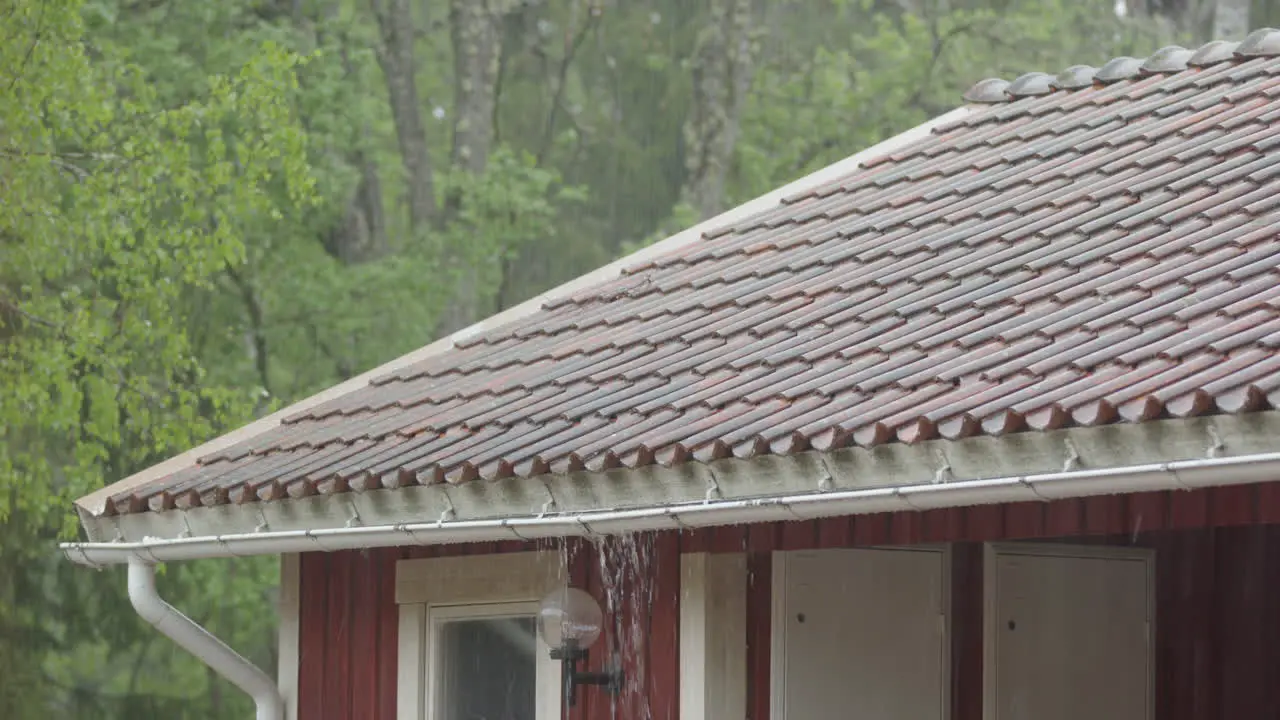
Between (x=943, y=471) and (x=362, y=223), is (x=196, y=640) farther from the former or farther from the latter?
(x=362, y=223)

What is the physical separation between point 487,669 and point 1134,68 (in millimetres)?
3987

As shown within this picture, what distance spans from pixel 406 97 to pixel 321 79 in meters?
1.84

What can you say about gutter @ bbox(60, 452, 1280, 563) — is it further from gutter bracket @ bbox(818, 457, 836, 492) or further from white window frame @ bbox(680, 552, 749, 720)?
white window frame @ bbox(680, 552, 749, 720)

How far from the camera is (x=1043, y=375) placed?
6.26m

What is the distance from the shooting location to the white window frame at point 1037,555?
7992 millimetres

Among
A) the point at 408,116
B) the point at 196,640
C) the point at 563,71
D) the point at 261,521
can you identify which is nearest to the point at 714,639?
the point at 261,521

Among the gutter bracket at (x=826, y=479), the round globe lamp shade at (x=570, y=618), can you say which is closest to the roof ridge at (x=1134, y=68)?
the round globe lamp shade at (x=570, y=618)

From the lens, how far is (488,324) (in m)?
10.3

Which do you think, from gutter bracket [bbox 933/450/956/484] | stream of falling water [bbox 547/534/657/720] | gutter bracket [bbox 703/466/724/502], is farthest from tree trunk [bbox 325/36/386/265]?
gutter bracket [bbox 933/450/956/484]

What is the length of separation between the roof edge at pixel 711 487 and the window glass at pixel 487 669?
0.88 metres

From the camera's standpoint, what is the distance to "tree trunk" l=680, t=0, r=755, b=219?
27438 mm

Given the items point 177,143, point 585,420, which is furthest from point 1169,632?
point 177,143

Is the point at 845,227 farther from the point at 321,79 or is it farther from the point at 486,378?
the point at 321,79

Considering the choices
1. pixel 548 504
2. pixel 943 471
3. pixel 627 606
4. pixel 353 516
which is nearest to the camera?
pixel 943 471
